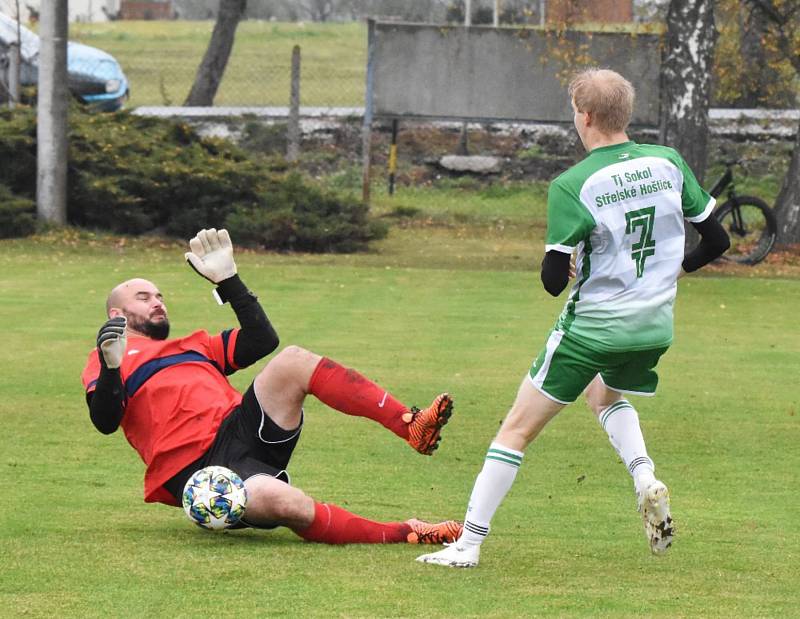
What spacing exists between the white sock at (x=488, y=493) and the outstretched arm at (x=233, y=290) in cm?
121

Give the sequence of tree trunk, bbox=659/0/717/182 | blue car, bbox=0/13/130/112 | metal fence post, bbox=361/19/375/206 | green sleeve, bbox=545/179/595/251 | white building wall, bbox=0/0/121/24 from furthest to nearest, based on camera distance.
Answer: white building wall, bbox=0/0/121/24
blue car, bbox=0/13/130/112
metal fence post, bbox=361/19/375/206
tree trunk, bbox=659/0/717/182
green sleeve, bbox=545/179/595/251

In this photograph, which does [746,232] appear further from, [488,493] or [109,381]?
[109,381]

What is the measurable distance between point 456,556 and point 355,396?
2.63ft

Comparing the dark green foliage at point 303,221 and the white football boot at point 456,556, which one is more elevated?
the white football boot at point 456,556

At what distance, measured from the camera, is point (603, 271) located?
5.82 m

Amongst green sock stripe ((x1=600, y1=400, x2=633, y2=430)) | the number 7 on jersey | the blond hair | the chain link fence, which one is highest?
the blond hair

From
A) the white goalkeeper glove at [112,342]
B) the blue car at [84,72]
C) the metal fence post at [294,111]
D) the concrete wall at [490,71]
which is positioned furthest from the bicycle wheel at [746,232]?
the white goalkeeper glove at [112,342]

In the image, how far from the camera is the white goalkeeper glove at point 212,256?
6.41m

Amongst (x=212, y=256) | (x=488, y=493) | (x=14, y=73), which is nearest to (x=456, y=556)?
(x=488, y=493)

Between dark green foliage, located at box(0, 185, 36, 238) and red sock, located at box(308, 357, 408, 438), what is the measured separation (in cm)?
1408

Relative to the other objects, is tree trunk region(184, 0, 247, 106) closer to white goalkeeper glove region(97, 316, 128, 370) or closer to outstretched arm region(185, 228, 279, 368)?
outstretched arm region(185, 228, 279, 368)

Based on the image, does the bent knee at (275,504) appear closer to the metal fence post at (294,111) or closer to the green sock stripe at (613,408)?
the green sock stripe at (613,408)

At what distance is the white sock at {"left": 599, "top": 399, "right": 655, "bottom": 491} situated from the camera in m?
6.26

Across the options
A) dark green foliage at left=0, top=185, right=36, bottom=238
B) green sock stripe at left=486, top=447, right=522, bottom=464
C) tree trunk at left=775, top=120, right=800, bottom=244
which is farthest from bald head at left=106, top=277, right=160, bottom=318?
tree trunk at left=775, top=120, right=800, bottom=244
